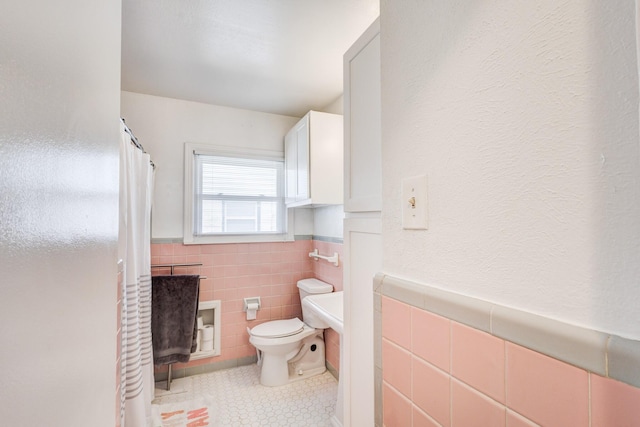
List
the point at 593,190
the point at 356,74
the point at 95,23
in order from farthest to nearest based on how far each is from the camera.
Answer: the point at 356,74
the point at 95,23
the point at 593,190

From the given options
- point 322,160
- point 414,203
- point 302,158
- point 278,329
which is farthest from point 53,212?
point 278,329

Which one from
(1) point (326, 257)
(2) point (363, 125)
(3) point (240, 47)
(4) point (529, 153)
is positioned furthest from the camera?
(1) point (326, 257)

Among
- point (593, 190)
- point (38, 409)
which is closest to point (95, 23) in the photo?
point (38, 409)

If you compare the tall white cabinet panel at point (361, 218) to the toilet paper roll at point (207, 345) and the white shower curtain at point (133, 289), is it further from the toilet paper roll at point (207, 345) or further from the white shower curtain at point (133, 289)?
the toilet paper roll at point (207, 345)

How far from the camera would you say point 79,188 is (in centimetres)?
60

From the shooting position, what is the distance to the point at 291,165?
2584mm

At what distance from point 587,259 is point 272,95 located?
238 centimetres

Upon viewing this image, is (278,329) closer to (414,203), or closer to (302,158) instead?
(302,158)

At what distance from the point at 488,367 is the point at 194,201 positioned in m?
2.47

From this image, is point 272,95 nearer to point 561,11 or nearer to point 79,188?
point 79,188

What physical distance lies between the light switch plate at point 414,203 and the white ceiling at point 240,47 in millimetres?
1155

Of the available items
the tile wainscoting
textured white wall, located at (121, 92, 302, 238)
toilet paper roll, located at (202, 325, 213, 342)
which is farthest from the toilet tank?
the tile wainscoting

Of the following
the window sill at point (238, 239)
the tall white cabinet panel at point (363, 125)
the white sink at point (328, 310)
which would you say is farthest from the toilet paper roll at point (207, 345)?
the tall white cabinet panel at point (363, 125)

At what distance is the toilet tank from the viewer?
7.85 feet
